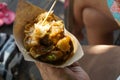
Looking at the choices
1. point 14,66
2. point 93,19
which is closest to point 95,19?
point 93,19

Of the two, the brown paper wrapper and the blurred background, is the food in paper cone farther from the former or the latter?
the blurred background

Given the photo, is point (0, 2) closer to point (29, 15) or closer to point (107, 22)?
point (107, 22)

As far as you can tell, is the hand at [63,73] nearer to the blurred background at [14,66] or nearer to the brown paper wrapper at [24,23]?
the brown paper wrapper at [24,23]

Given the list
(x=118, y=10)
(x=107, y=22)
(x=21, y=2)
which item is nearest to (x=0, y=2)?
(x=107, y=22)

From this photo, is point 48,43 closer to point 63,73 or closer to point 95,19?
point 63,73

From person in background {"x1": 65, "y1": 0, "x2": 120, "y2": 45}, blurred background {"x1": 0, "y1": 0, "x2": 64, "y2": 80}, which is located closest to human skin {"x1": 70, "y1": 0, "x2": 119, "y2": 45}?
person in background {"x1": 65, "y1": 0, "x2": 120, "y2": 45}
